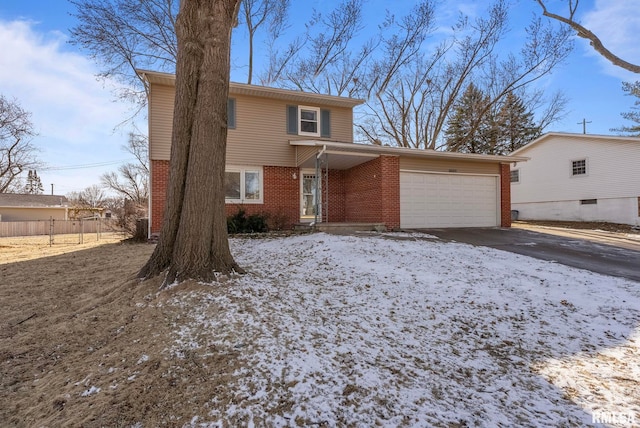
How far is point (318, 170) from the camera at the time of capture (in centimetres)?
1129

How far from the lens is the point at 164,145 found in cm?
1103

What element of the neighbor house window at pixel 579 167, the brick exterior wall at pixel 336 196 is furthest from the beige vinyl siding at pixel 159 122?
the neighbor house window at pixel 579 167

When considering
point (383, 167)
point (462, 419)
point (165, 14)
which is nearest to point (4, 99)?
point (165, 14)

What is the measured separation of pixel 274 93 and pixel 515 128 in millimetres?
23644

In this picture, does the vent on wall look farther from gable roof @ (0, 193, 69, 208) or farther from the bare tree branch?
gable roof @ (0, 193, 69, 208)

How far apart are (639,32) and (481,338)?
57.7 feet

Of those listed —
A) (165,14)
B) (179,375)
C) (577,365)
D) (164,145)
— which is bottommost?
(577,365)

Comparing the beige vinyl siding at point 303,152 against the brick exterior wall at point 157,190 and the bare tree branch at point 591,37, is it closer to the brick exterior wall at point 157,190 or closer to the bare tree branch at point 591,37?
the brick exterior wall at point 157,190

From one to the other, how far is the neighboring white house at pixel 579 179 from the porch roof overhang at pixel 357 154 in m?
7.16

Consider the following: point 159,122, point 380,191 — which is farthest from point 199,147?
point 159,122

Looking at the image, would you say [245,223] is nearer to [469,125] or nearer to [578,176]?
[578,176]

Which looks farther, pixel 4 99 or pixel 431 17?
pixel 4 99

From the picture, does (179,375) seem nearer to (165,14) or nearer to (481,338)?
(481,338)

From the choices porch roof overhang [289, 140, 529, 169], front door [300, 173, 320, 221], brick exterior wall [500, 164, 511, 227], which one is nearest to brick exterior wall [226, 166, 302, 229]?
front door [300, 173, 320, 221]
